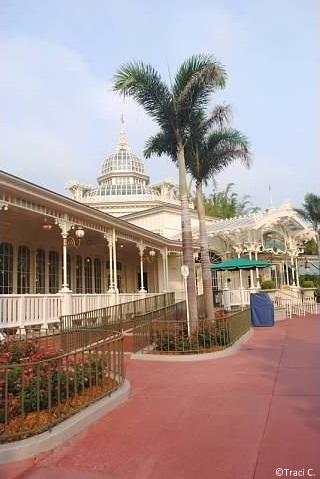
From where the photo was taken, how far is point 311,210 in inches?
1224

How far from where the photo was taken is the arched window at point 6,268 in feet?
47.3

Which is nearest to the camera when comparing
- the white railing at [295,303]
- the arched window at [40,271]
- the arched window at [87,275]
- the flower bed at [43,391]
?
the flower bed at [43,391]

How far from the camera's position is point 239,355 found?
32.3ft

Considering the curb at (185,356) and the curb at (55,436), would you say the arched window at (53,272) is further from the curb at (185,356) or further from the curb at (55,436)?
the curb at (55,436)

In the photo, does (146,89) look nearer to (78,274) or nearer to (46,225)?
(46,225)

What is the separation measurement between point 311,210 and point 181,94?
71.2ft

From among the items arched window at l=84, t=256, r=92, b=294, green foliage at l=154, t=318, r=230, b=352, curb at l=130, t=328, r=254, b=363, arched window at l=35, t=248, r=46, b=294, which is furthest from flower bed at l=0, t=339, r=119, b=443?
arched window at l=84, t=256, r=92, b=294

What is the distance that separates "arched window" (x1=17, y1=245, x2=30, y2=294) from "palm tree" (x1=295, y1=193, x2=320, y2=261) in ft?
70.4

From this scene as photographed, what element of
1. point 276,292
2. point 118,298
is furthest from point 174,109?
point 276,292

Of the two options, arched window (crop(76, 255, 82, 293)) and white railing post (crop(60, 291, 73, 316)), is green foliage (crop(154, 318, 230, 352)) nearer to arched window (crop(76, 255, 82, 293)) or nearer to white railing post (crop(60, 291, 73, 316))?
white railing post (crop(60, 291, 73, 316))

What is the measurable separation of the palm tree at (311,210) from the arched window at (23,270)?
21.5m

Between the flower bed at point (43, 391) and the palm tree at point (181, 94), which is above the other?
the palm tree at point (181, 94)

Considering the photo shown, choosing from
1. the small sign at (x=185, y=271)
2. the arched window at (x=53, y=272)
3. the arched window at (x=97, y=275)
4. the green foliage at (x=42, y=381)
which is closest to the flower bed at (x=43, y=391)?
the green foliage at (x=42, y=381)

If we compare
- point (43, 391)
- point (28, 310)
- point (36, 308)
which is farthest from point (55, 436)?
point (36, 308)
